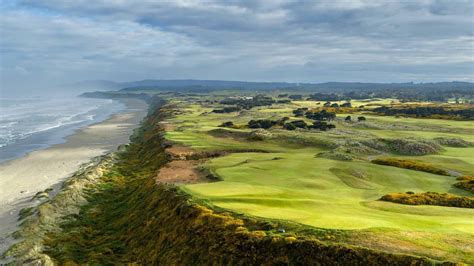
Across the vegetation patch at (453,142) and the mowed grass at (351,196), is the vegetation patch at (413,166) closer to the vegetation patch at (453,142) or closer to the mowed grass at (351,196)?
the mowed grass at (351,196)

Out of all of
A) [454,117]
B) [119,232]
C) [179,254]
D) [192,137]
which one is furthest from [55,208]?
[454,117]

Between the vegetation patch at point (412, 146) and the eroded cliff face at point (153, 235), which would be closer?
the eroded cliff face at point (153, 235)

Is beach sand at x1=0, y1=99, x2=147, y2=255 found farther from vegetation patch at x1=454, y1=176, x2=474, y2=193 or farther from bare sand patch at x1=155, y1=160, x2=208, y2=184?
vegetation patch at x1=454, y1=176, x2=474, y2=193

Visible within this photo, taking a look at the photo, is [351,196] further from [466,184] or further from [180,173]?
[180,173]

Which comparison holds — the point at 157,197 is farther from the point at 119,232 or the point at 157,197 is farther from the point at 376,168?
the point at 376,168

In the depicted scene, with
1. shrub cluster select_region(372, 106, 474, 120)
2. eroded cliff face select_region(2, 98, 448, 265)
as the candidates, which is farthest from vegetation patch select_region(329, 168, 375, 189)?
shrub cluster select_region(372, 106, 474, 120)

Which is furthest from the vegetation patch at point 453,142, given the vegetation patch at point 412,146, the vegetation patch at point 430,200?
the vegetation patch at point 430,200

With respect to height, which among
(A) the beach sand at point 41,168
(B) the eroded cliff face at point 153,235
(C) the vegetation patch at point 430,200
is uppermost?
(C) the vegetation patch at point 430,200
